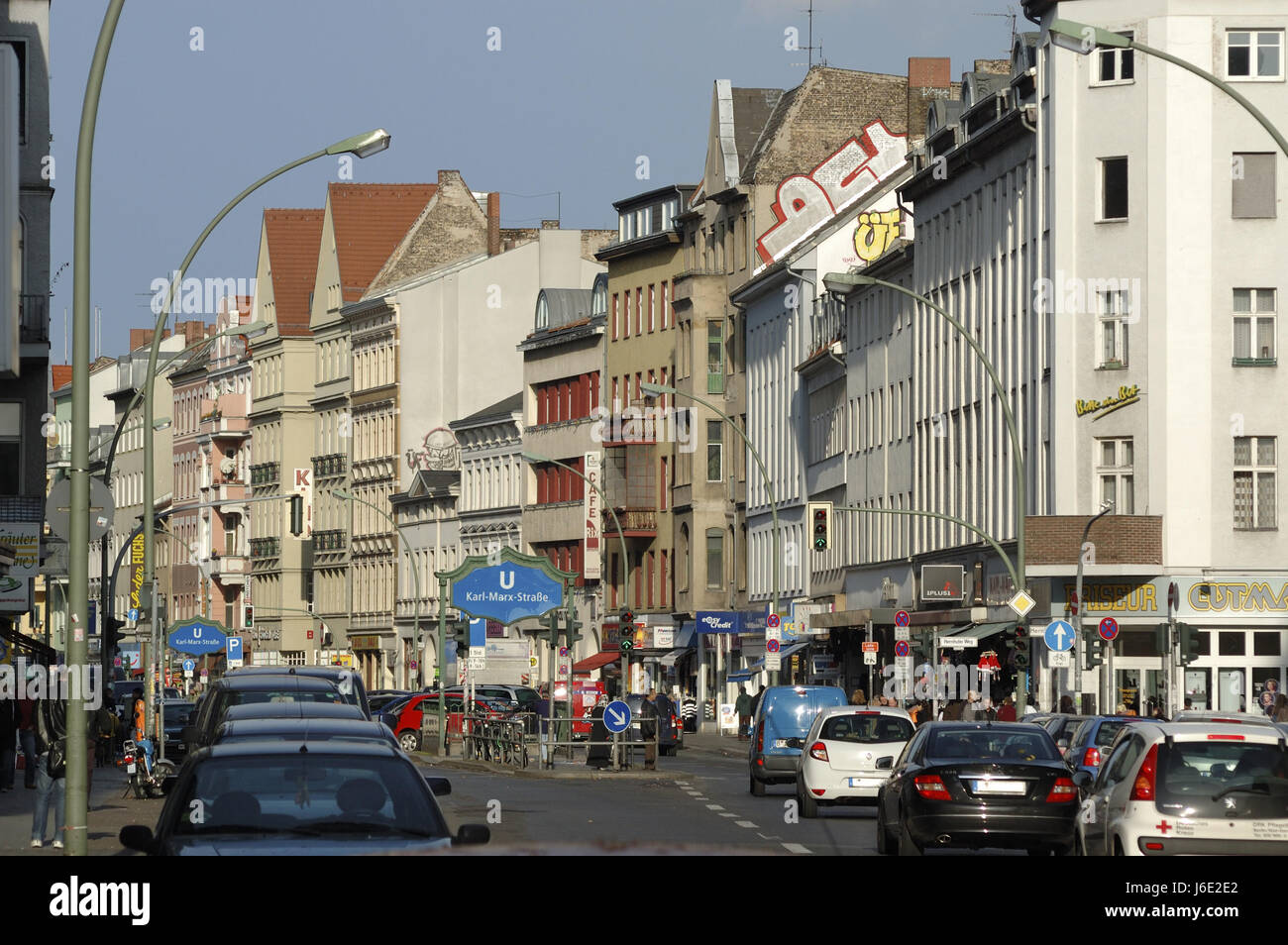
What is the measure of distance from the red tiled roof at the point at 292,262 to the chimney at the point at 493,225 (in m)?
14.4

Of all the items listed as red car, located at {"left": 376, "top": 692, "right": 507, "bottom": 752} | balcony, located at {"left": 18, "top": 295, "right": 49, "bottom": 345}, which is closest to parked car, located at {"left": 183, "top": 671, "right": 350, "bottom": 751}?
balcony, located at {"left": 18, "top": 295, "right": 49, "bottom": 345}

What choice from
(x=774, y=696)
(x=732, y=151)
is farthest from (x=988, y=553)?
(x=732, y=151)

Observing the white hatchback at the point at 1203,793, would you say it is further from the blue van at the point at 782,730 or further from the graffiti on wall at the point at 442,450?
the graffiti on wall at the point at 442,450

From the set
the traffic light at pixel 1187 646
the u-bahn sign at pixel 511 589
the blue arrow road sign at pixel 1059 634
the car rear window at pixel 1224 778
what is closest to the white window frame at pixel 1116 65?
the traffic light at pixel 1187 646

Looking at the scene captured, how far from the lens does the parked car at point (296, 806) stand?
11.4 m

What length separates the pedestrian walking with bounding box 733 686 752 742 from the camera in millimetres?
69312

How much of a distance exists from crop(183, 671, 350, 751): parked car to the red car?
33.1 metres

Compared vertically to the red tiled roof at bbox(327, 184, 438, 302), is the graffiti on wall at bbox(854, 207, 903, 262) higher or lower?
lower

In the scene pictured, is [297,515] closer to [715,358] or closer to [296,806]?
[715,358]

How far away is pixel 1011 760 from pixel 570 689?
38.6 m

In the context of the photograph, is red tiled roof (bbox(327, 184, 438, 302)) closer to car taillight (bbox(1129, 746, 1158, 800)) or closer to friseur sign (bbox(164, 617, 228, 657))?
friseur sign (bbox(164, 617, 228, 657))

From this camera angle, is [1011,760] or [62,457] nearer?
[1011,760]
